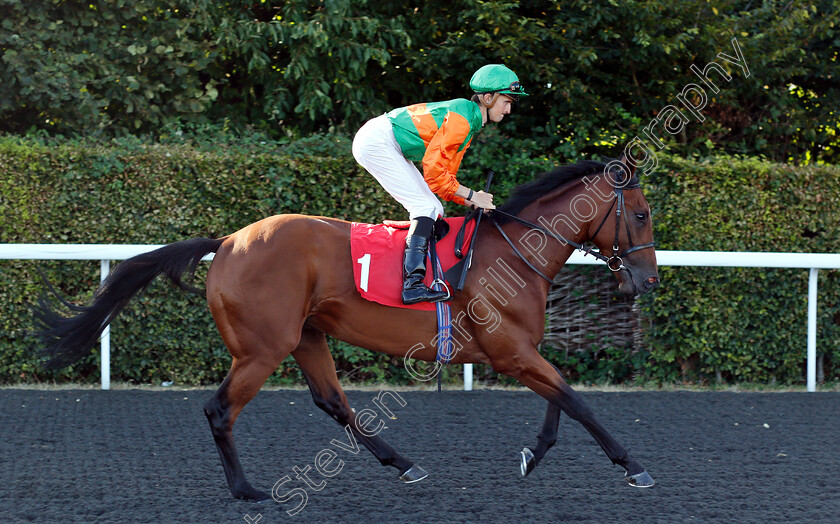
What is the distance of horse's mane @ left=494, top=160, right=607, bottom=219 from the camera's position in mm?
4031

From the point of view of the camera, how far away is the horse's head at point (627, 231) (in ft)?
12.8

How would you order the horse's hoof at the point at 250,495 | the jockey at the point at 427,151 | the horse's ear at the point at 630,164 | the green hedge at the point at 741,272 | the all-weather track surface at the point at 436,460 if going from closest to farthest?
the all-weather track surface at the point at 436,460 → the horse's hoof at the point at 250,495 → the jockey at the point at 427,151 → the horse's ear at the point at 630,164 → the green hedge at the point at 741,272

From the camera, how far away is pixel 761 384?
6.29m

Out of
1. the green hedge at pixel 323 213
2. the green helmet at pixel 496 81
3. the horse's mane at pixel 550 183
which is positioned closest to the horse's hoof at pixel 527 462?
the horse's mane at pixel 550 183

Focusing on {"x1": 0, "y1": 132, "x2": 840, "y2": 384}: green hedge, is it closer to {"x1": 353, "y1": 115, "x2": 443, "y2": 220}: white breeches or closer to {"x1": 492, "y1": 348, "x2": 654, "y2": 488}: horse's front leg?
{"x1": 353, "y1": 115, "x2": 443, "y2": 220}: white breeches

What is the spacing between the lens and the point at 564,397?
12.1 feet

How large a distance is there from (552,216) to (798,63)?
18.1 ft

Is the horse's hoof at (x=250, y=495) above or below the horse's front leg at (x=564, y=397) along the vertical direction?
below

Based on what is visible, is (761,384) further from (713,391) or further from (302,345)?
(302,345)

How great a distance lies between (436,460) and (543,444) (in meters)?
0.62

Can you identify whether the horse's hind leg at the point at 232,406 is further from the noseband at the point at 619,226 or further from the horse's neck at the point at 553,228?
the noseband at the point at 619,226

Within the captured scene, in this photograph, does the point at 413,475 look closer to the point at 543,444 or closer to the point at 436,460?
the point at 436,460

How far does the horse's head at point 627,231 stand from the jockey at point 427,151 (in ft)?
2.08

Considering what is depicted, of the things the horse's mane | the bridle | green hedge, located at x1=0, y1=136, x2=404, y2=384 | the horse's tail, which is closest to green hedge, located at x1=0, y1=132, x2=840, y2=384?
green hedge, located at x1=0, y1=136, x2=404, y2=384
